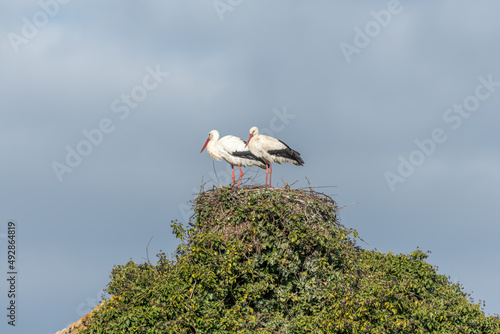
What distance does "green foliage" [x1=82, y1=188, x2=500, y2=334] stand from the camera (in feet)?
44.8

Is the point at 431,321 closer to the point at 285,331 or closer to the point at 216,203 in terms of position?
the point at 285,331

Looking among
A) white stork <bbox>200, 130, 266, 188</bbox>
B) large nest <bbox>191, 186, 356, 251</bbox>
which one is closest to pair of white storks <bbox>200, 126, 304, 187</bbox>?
white stork <bbox>200, 130, 266, 188</bbox>

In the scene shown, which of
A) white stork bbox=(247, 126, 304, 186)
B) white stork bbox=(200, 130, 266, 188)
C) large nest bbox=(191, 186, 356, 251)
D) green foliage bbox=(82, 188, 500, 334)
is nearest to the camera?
green foliage bbox=(82, 188, 500, 334)

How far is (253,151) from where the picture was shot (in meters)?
19.5

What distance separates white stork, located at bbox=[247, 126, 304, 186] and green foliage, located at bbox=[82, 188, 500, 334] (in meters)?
3.71

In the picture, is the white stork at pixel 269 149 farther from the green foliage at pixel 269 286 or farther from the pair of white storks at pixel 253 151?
the green foliage at pixel 269 286

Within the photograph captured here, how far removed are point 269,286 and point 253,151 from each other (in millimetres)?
6034

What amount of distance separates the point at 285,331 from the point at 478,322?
201 inches

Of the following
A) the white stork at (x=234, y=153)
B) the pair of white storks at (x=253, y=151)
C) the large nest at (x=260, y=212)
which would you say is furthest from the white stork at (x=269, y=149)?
the large nest at (x=260, y=212)

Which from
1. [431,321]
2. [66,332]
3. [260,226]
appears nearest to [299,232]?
[260,226]

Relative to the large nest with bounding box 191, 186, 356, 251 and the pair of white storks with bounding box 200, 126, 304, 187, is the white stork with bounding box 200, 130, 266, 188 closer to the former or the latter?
the pair of white storks with bounding box 200, 126, 304, 187

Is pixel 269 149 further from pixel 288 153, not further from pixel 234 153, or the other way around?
pixel 234 153

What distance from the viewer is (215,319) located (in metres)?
13.6

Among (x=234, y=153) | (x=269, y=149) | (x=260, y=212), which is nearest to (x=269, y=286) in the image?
(x=260, y=212)
